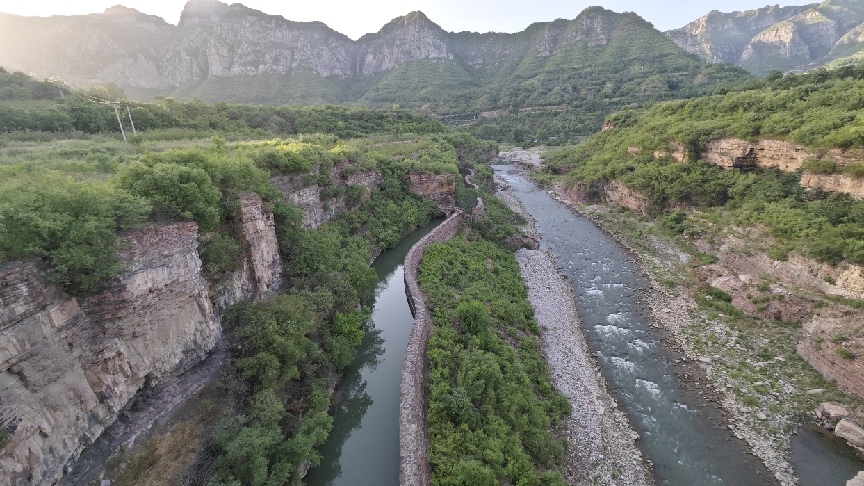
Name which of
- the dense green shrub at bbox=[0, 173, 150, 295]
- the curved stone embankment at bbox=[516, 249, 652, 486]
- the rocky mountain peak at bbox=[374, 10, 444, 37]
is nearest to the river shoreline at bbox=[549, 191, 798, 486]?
the curved stone embankment at bbox=[516, 249, 652, 486]

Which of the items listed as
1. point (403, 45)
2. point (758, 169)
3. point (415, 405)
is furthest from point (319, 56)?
point (415, 405)

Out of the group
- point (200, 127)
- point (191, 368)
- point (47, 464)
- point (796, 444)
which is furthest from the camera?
point (200, 127)

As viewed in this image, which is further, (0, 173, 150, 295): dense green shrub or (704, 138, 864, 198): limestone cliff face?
(704, 138, 864, 198): limestone cliff face

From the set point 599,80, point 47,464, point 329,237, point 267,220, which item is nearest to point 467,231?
point 329,237

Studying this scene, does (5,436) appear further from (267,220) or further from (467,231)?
(467,231)

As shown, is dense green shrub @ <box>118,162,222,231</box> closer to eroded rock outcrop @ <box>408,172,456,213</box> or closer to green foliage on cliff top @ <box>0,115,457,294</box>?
green foliage on cliff top @ <box>0,115,457,294</box>

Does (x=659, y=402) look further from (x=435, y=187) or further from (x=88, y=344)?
(x=435, y=187)
